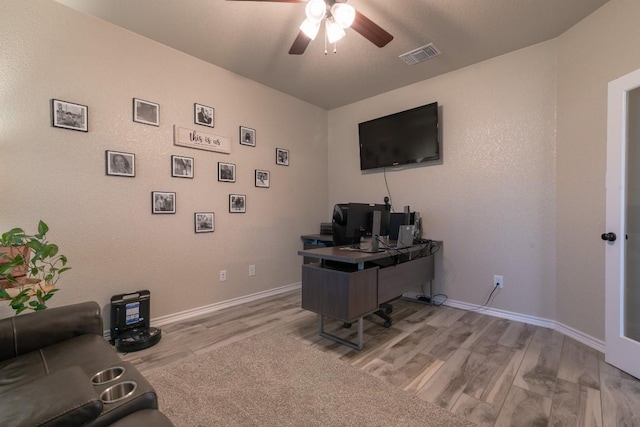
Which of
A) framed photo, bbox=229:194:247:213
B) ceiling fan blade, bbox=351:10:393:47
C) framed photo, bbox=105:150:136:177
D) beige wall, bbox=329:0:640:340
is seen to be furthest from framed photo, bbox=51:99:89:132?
beige wall, bbox=329:0:640:340

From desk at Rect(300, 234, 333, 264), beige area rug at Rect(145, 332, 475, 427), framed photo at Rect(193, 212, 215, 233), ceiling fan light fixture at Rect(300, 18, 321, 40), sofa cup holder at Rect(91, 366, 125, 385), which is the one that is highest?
ceiling fan light fixture at Rect(300, 18, 321, 40)

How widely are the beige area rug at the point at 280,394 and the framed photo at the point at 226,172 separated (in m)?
1.83

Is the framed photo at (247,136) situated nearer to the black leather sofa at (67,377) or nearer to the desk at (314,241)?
the desk at (314,241)

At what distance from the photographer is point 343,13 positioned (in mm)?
1757

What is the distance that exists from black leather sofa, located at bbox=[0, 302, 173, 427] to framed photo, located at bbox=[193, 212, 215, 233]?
141 centimetres


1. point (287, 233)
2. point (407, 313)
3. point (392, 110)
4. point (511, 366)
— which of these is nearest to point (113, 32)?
point (287, 233)

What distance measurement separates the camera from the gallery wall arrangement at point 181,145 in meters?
2.25

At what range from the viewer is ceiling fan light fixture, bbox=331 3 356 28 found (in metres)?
1.73

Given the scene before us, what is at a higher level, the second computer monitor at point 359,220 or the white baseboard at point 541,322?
the second computer monitor at point 359,220

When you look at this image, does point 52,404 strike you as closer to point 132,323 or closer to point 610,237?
point 132,323

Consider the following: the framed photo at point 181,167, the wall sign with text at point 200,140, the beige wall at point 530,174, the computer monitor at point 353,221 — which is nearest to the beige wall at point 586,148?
the beige wall at point 530,174

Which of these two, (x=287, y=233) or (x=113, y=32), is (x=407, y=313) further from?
(x=113, y=32)

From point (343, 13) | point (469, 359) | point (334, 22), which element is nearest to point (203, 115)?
point (334, 22)

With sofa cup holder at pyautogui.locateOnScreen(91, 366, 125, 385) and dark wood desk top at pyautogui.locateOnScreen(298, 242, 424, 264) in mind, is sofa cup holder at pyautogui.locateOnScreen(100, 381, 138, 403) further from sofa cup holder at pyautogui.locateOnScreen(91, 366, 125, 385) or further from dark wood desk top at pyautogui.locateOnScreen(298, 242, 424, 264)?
dark wood desk top at pyautogui.locateOnScreen(298, 242, 424, 264)
